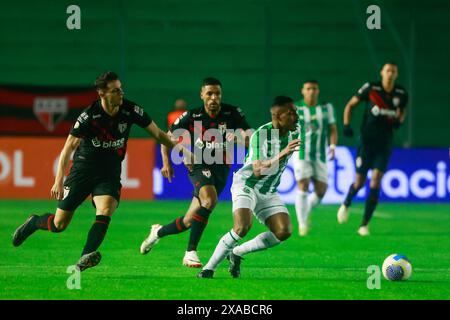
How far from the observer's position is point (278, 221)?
9.94m

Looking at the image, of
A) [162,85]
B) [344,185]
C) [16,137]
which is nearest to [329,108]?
[344,185]

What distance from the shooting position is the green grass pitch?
8930 mm

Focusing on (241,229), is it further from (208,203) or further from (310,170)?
(310,170)

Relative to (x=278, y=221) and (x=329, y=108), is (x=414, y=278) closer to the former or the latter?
(x=278, y=221)

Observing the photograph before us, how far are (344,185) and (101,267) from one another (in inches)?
380

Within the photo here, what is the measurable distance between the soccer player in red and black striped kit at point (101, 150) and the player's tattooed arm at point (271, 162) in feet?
3.18

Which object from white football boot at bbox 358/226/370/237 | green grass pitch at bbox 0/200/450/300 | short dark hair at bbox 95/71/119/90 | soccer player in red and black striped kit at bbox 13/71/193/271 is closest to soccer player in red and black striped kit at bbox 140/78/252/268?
green grass pitch at bbox 0/200/450/300

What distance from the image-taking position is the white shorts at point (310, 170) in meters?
15.0

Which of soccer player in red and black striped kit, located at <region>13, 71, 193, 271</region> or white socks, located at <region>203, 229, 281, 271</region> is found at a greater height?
soccer player in red and black striped kit, located at <region>13, 71, 193, 271</region>

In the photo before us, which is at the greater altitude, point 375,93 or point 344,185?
point 375,93

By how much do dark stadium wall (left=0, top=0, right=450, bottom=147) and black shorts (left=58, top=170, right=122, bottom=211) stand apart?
13.0 metres

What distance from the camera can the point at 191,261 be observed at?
35.0 feet

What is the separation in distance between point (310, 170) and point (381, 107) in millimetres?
1323
